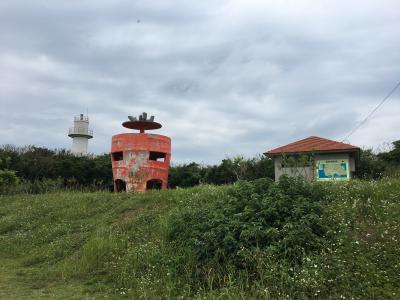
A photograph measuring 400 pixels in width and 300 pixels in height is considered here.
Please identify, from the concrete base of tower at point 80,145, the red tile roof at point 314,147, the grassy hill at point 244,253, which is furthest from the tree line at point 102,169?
the grassy hill at point 244,253

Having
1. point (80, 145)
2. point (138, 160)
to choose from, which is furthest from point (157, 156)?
point (80, 145)

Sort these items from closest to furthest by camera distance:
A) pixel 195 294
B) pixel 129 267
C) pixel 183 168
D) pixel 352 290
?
pixel 352 290
pixel 195 294
pixel 129 267
pixel 183 168

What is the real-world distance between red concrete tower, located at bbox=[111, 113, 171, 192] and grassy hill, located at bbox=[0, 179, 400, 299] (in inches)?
338

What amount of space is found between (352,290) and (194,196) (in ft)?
17.0

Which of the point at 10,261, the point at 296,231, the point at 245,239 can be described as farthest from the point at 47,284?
the point at 296,231

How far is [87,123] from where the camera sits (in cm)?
4341

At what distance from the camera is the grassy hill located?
497 centimetres

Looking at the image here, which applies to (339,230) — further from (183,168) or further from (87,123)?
(87,123)

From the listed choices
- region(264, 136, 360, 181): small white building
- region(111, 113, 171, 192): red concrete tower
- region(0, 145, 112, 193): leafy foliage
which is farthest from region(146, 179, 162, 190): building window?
region(0, 145, 112, 193): leafy foliage

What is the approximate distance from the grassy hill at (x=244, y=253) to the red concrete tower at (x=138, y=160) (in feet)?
28.1

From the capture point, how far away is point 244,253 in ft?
17.9

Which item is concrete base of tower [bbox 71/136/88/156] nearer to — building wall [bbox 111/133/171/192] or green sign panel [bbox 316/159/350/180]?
building wall [bbox 111/133/171/192]

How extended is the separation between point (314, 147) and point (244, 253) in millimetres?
15127

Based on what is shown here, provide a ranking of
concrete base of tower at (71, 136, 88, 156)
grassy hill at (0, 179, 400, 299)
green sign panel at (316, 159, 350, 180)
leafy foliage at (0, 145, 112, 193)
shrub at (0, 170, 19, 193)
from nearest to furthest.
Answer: grassy hill at (0, 179, 400, 299), green sign panel at (316, 159, 350, 180), shrub at (0, 170, 19, 193), leafy foliage at (0, 145, 112, 193), concrete base of tower at (71, 136, 88, 156)
